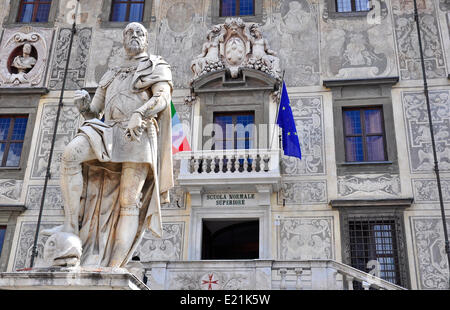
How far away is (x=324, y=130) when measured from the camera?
14992 millimetres

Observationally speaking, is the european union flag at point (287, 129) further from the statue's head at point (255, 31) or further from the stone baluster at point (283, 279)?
the stone baluster at point (283, 279)

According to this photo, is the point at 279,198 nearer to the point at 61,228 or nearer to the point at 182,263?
the point at 182,263

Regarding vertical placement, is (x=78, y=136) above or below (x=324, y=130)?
below

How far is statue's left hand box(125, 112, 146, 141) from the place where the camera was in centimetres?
506

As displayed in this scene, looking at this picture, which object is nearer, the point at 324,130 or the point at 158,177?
the point at 158,177

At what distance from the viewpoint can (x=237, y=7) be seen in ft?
56.4

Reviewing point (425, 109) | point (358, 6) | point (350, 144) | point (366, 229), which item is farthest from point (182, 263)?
point (358, 6)

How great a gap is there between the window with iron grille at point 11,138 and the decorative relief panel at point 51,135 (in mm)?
632

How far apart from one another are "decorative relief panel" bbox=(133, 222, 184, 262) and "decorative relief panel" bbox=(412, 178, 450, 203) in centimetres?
634

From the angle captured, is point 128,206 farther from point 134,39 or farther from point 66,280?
point 134,39

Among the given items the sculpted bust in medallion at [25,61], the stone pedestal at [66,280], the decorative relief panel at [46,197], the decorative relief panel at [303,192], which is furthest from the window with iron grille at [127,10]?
the stone pedestal at [66,280]

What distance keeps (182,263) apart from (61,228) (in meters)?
7.03

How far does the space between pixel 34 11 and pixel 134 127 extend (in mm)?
14482
